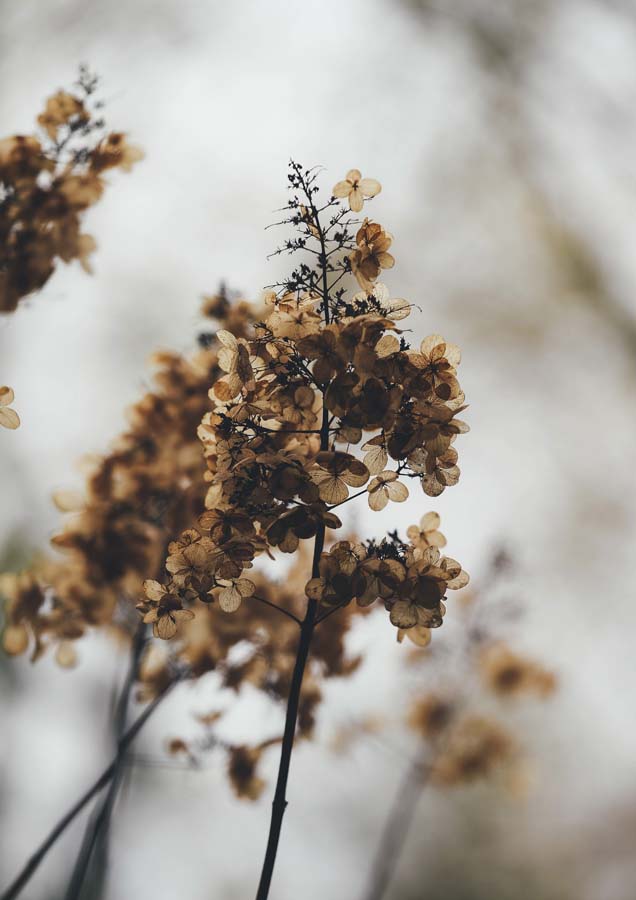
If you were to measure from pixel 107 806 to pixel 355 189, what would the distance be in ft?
2.21

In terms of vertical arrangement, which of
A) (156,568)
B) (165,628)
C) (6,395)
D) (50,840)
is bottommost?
(50,840)

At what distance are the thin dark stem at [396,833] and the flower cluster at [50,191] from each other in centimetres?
91

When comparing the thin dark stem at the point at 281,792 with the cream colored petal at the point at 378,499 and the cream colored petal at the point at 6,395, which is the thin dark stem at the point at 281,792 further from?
the cream colored petal at the point at 6,395

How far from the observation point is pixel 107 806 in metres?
0.82

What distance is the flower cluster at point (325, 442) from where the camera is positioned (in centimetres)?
52

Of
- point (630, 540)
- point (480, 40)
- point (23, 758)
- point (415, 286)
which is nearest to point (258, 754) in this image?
point (23, 758)

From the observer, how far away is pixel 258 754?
1024mm

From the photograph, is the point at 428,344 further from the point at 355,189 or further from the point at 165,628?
the point at 165,628

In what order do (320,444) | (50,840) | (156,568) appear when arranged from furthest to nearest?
1. (156,568)
2. (50,840)
3. (320,444)

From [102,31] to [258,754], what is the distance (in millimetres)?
2105

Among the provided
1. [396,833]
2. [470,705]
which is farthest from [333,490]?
[470,705]

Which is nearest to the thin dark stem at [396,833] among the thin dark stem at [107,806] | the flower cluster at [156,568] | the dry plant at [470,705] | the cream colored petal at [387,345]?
the dry plant at [470,705]

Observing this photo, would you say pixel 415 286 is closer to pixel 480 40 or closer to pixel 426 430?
pixel 480 40

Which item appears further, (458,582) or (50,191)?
(50,191)
